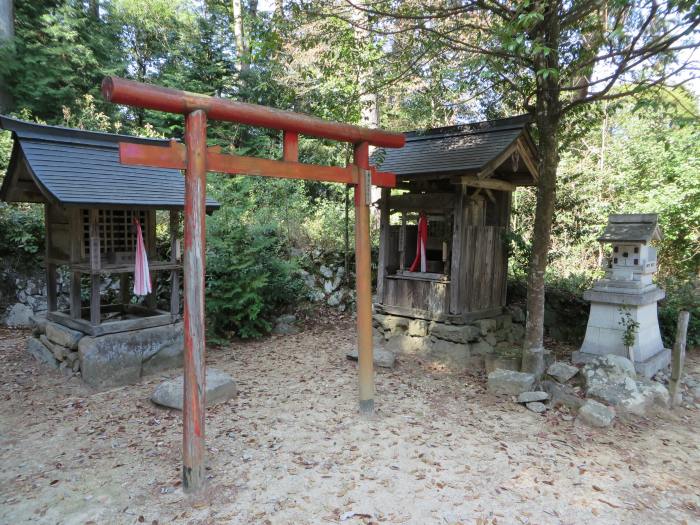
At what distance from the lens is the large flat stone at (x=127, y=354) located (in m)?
6.52

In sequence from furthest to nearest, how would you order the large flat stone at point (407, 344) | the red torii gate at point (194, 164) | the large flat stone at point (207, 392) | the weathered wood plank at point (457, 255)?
the large flat stone at point (407, 344)
the weathered wood plank at point (457, 255)
the large flat stone at point (207, 392)
the red torii gate at point (194, 164)

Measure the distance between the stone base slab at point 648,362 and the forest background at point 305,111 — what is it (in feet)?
3.85

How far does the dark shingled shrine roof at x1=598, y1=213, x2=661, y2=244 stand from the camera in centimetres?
721

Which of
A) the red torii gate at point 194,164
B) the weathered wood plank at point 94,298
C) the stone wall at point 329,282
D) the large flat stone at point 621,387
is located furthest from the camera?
the stone wall at point 329,282

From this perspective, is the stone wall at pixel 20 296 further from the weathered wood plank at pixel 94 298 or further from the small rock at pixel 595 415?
the small rock at pixel 595 415

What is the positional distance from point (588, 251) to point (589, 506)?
953 cm

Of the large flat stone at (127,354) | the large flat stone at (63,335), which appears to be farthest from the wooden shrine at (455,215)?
the large flat stone at (63,335)

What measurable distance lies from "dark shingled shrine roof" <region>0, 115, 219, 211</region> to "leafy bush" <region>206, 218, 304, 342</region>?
6.20 feet

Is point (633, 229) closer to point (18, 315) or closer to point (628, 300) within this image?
point (628, 300)

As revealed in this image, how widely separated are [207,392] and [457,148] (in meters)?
5.84

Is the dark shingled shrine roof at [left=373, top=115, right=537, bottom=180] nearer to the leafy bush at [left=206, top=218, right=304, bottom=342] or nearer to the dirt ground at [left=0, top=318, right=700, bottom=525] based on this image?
the leafy bush at [left=206, top=218, right=304, bottom=342]

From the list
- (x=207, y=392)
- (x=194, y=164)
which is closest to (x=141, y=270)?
(x=207, y=392)

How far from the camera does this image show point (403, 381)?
6934 millimetres

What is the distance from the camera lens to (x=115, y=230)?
7242 millimetres
